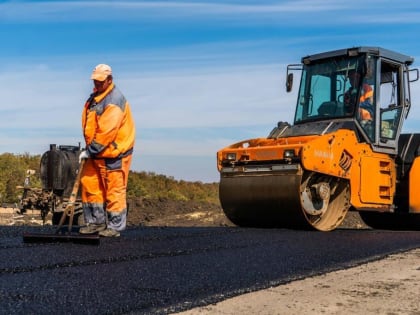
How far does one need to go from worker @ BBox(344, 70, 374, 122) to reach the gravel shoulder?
408 centimetres

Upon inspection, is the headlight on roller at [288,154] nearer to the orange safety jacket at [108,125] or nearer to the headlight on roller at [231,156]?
the headlight on roller at [231,156]

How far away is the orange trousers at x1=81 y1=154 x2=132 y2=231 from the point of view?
17.7 ft

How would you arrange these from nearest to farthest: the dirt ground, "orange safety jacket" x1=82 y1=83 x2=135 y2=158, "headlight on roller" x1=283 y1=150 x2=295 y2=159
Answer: "orange safety jacket" x1=82 y1=83 x2=135 y2=158 → "headlight on roller" x1=283 y1=150 x2=295 y2=159 → the dirt ground

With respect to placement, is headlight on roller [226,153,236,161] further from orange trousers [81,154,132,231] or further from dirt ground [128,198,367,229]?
dirt ground [128,198,367,229]

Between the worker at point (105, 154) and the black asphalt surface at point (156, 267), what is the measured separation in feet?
1.00

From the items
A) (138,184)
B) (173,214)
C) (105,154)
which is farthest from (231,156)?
(138,184)

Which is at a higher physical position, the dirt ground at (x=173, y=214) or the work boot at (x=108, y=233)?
the work boot at (x=108, y=233)

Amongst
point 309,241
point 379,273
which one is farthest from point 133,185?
point 379,273

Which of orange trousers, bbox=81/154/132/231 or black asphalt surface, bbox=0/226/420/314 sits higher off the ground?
orange trousers, bbox=81/154/132/231

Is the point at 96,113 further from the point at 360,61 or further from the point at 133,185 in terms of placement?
the point at 133,185

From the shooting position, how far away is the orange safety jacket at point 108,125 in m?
5.29

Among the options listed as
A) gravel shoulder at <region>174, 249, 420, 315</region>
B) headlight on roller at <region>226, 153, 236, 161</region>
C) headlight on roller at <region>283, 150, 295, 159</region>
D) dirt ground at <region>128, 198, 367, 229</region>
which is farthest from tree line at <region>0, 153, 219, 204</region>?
gravel shoulder at <region>174, 249, 420, 315</region>

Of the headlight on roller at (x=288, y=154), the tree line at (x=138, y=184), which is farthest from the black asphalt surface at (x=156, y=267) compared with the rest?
the tree line at (x=138, y=184)

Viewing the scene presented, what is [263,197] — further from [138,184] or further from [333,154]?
[138,184]
